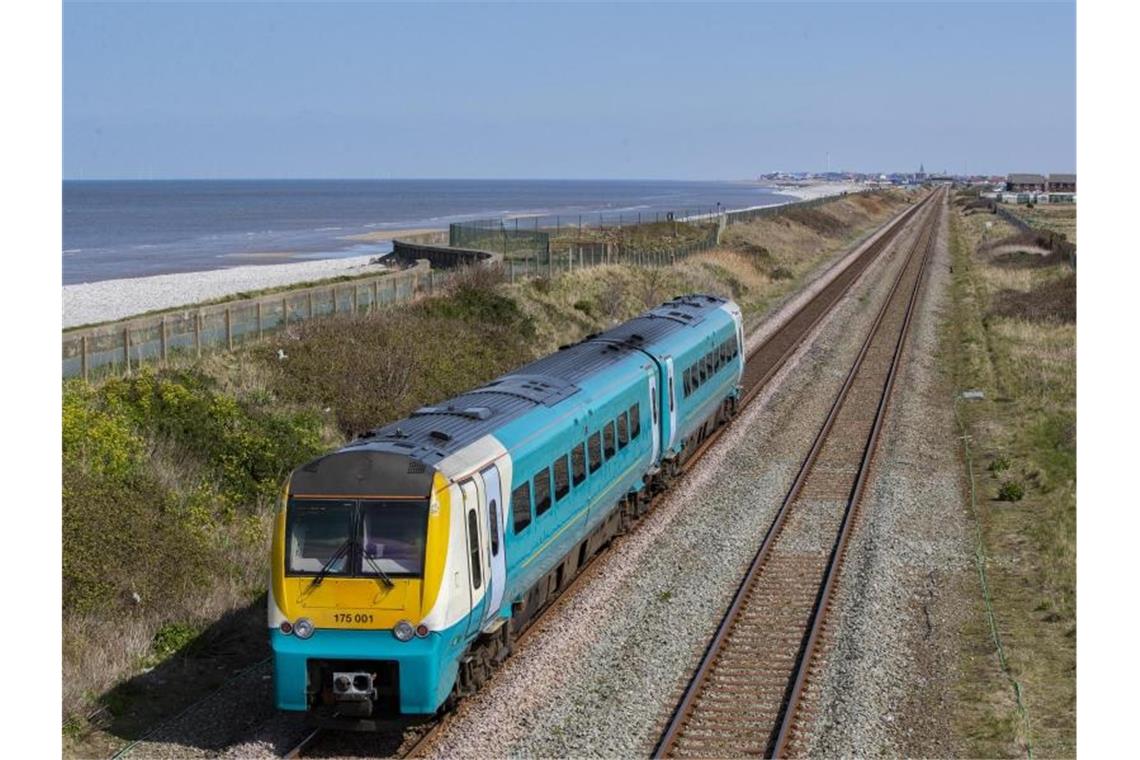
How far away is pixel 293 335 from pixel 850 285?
37.5m

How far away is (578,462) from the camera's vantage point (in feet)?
56.9

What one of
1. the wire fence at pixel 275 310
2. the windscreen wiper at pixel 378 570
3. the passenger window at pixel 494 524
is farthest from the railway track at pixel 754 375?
the wire fence at pixel 275 310

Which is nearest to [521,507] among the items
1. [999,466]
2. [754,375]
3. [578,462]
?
[578,462]

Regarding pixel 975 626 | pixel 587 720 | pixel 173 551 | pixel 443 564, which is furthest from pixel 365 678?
pixel 975 626

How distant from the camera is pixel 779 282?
2562 inches

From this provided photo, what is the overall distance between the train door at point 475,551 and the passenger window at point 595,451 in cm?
439

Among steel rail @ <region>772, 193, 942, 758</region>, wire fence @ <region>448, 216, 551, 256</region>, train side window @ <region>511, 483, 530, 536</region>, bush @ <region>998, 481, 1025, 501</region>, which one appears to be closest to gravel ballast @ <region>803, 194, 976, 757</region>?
steel rail @ <region>772, 193, 942, 758</region>

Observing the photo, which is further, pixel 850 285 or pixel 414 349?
pixel 850 285

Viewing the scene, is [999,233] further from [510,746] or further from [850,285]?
[510,746]

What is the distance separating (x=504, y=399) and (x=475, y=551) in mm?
3666

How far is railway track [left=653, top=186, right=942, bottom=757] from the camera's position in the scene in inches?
533

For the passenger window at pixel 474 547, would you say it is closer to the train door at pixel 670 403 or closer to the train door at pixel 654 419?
the train door at pixel 654 419

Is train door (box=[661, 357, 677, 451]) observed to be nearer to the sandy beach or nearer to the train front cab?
the train front cab

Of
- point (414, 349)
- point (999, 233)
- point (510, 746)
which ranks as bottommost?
point (510, 746)
